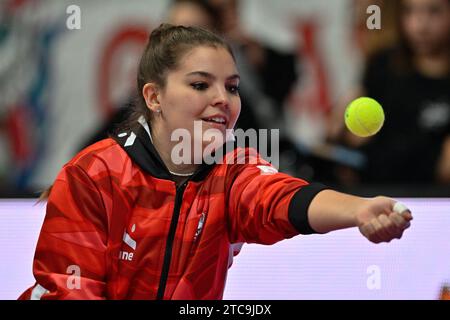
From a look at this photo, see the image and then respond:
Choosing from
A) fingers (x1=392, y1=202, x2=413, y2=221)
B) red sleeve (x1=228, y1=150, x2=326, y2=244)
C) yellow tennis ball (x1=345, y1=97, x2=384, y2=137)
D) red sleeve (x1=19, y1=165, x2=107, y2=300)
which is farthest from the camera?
yellow tennis ball (x1=345, y1=97, x2=384, y2=137)

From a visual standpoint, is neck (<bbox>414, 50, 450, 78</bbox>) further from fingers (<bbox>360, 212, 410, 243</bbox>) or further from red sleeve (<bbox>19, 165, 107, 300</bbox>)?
fingers (<bbox>360, 212, 410, 243</bbox>)

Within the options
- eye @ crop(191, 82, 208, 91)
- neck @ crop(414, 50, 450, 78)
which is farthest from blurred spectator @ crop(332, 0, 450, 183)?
eye @ crop(191, 82, 208, 91)

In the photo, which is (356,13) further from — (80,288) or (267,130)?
(80,288)

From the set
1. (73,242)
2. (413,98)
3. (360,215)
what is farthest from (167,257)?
(413,98)

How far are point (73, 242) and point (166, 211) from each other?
25cm

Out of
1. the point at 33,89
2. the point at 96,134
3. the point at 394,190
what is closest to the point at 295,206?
the point at 394,190

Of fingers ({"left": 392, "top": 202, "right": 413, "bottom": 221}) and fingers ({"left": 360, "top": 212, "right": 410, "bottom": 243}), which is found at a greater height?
fingers ({"left": 392, "top": 202, "right": 413, "bottom": 221})

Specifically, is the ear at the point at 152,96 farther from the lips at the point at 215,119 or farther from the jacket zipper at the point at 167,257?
the jacket zipper at the point at 167,257

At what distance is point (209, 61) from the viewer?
7.85ft

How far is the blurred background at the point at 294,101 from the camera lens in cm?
309

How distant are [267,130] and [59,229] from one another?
174 centimetres

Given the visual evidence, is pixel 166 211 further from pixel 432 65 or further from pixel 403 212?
pixel 432 65

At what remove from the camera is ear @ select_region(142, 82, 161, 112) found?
2.51m

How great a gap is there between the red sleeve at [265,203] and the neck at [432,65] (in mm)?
1816
